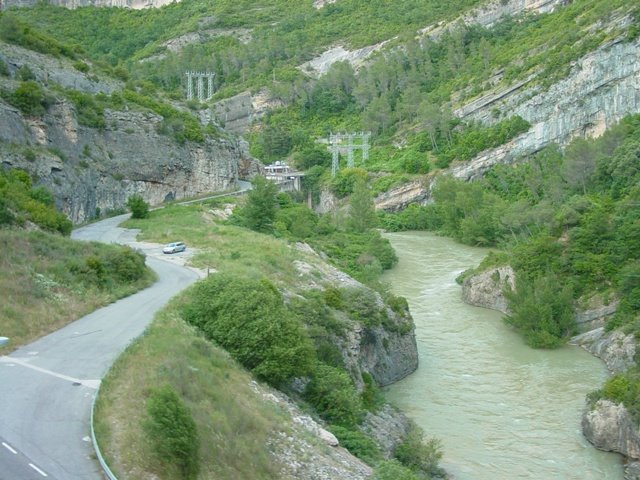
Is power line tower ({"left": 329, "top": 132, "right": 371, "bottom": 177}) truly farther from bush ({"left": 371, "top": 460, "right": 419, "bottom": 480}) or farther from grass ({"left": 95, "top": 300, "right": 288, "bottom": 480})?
bush ({"left": 371, "top": 460, "right": 419, "bottom": 480})

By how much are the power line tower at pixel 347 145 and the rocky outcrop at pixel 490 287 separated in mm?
44377

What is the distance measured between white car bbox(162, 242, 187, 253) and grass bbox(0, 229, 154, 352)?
583cm

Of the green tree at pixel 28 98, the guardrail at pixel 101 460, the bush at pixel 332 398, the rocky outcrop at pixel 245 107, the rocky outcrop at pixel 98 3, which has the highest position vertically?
the rocky outcrop at pixel 98 3

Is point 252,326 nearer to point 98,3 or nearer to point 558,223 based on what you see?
point 558,223

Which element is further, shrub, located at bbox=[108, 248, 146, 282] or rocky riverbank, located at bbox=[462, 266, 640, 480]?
shrub, located at bbox=[108, 248, 146, 282]

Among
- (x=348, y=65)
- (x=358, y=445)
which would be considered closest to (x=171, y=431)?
(x=358, y=445)

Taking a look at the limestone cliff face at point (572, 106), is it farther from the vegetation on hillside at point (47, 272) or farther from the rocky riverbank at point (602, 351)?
the vegetation on hillside at point (47, 272)

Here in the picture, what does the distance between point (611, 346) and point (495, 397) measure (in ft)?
23.1

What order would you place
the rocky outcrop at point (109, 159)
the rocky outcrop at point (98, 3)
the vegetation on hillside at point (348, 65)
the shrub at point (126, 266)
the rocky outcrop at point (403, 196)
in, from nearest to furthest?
the shrub at point (126, 266) → the rocky outcrop at point (109, 159) → the rocky outcrop at point (403, 196) → the vegetation on hillside at point (348, 65) → the rocky outcrop at point (98, 3)

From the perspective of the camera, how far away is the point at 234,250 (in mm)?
31297

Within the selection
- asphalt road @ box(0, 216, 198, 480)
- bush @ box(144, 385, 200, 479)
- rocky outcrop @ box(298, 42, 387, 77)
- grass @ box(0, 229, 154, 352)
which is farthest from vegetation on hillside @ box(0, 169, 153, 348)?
rocky outcrop @ box(298, 42, 387, 77)

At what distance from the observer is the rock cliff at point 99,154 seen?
37531mm

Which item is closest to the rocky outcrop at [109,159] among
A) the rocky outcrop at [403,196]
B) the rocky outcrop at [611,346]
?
the rocky outcrop at [611,346]

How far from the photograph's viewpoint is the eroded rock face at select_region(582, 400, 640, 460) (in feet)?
79.9
